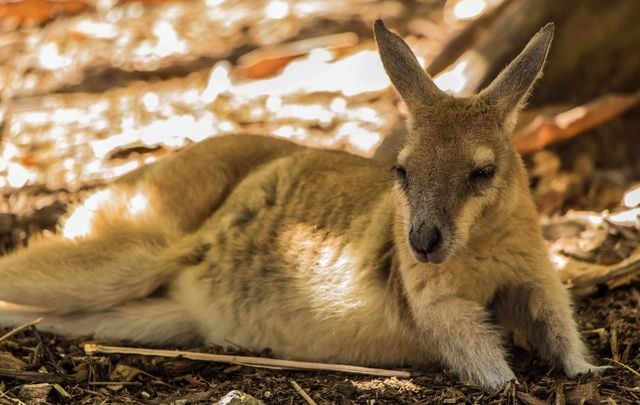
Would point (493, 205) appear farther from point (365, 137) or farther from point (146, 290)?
point (365, 137)

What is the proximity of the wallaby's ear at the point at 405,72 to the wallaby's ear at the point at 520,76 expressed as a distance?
35 cm

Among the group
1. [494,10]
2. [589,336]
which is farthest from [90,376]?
[494,10]

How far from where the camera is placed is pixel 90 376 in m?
4.99

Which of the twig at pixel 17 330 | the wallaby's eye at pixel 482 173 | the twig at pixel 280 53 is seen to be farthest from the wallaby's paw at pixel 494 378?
the twig at pixel 280 53

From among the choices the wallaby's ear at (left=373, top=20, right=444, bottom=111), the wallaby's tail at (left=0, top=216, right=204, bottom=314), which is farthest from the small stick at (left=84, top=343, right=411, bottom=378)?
the wallaby's ear at (left=373, top=20, right=444, bottom=111)

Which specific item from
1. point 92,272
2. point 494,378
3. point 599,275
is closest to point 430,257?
point 494,378

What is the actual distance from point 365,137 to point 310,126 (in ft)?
1.96

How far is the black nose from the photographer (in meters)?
4.38

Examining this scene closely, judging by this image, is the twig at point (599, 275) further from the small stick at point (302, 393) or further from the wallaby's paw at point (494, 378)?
the small stick at point (302, 393)

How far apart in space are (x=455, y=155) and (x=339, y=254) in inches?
46.0

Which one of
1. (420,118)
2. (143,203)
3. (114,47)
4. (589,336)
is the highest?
Result: (114,47)

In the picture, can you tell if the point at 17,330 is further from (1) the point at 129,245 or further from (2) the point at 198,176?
→ (2) the point at 198,176

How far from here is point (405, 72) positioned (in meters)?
4.98

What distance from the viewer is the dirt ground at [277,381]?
4480mm
